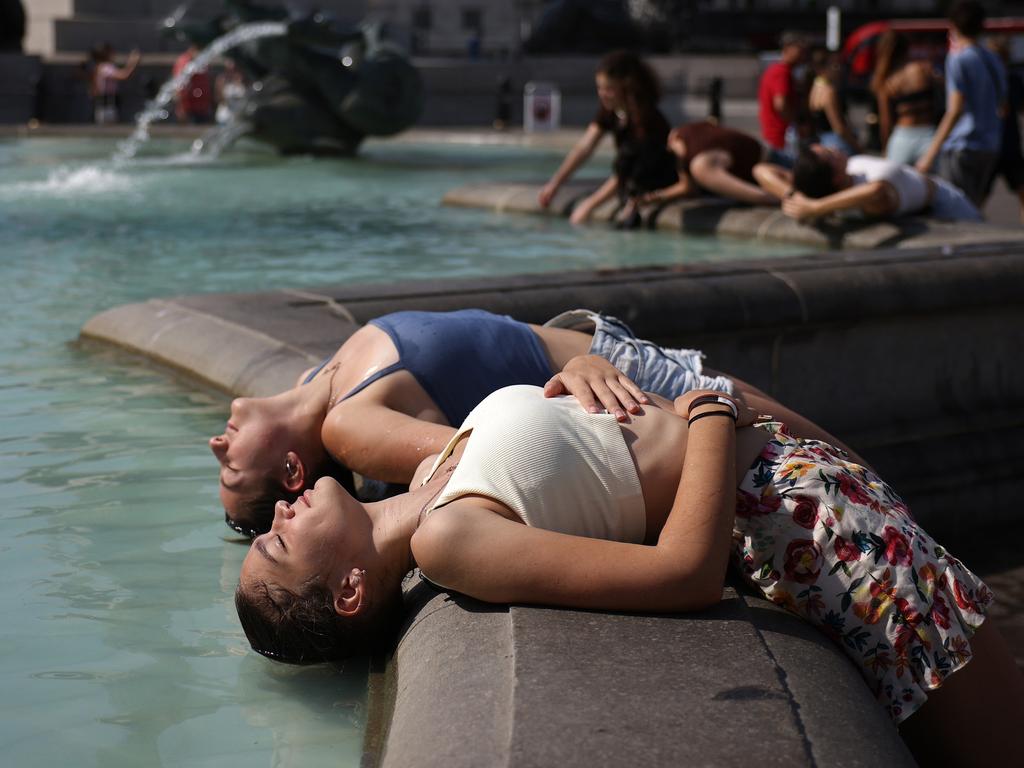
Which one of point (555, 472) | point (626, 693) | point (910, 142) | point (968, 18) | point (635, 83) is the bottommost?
point (626, 693)

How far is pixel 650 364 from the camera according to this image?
3.89 meters

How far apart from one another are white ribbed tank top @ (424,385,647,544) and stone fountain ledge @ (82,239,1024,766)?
0.21 metres

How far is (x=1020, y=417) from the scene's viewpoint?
6.54m

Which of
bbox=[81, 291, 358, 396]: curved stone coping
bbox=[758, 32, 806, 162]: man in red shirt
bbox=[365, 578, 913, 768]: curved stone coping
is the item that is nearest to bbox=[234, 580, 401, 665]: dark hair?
bbox=[365, 578, 913, 768]: curved stone coping

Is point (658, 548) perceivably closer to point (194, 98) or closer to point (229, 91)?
point (229, 91)

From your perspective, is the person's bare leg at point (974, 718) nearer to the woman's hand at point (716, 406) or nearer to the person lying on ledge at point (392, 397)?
the woman's hand at point (716, 406)

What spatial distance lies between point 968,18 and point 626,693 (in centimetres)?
755

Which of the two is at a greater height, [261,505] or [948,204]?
[948,204]

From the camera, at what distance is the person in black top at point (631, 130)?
9539 millimetres

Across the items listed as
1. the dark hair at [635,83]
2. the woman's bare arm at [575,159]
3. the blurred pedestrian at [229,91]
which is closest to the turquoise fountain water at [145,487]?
the woman's bare arm at [575,159]

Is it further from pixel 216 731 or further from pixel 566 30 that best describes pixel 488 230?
pixel 566 30

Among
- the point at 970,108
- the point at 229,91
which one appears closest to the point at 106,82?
the point at 229,91

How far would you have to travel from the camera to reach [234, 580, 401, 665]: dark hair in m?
2.89

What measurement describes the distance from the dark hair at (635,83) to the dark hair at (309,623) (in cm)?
701
